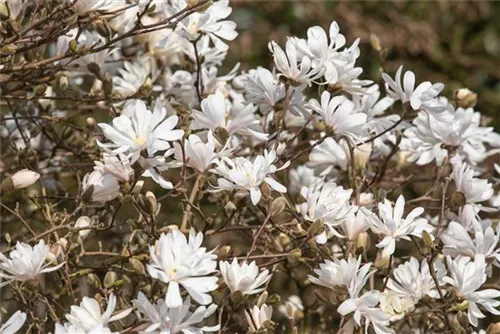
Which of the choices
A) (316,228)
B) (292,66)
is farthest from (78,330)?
(292,66)

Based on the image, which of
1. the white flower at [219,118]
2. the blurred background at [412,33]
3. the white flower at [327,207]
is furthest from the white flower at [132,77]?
the blurred background at [412,33]

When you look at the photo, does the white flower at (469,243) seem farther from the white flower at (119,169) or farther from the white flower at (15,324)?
the white flower at (15,324)

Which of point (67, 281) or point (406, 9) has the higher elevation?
point (67, 281)

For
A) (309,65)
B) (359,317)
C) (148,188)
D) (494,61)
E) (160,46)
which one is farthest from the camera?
(494,61)

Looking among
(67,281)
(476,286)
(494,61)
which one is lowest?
(494,61)

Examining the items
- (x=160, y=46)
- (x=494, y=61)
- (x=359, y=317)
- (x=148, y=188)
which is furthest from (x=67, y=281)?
(x=494, y=61)

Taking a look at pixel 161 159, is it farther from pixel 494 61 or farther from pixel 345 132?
pixel 494 61

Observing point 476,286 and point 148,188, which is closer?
point 476,286
